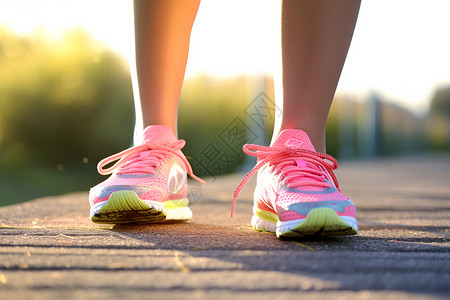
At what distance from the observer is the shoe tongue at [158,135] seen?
92 centimetres

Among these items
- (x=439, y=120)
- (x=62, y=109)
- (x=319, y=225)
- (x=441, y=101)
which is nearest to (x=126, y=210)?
(x=319, y=225)

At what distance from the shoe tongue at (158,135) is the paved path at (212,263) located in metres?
0.16

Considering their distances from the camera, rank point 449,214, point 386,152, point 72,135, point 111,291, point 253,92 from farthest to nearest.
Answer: point 386,152, point 72,135, point 253,92, point 449,214, point 111,291

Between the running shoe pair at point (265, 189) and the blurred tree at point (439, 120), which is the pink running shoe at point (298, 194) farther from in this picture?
the blurred tree at point (439, 120)

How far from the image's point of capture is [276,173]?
2.64 feet

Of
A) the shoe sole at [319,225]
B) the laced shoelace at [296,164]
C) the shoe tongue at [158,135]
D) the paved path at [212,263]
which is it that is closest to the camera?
the paved path at [212,263]

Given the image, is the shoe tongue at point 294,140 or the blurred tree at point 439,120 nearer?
the shoe tongue at point 294,140

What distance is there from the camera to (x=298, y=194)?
0.73 m

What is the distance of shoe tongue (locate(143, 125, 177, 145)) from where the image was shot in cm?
92

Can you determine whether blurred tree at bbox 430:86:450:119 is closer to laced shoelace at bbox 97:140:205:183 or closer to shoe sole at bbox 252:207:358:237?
laced shoelace at bbox 97:140:205:183

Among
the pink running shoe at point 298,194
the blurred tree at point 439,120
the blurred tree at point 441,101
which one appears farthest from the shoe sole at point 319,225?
the blurred tree at point 441,101

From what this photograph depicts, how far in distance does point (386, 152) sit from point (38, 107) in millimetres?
5979

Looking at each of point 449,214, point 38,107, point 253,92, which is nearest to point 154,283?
point 449,214

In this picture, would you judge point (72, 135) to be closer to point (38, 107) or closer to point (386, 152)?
point (38, 107)
